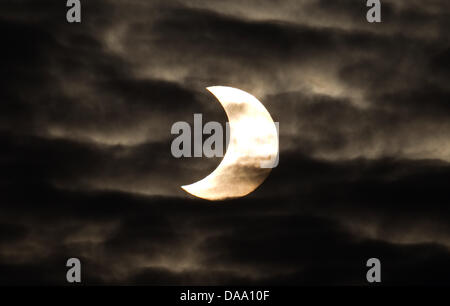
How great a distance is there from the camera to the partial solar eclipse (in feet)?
7.19

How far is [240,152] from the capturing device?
7.20 feet

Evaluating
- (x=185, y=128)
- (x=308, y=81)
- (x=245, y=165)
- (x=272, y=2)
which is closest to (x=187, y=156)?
(x=185, y=128)

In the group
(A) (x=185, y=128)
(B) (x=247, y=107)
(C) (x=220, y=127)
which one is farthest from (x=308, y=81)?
(A) (x=185, y=128)

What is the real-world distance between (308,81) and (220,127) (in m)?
0.48

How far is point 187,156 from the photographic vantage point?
7.29ft

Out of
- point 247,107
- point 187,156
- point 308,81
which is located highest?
point 308,81

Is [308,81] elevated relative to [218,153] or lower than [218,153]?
elevated

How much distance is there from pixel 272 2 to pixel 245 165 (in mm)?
801

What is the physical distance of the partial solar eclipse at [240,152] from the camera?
2.19 metres
